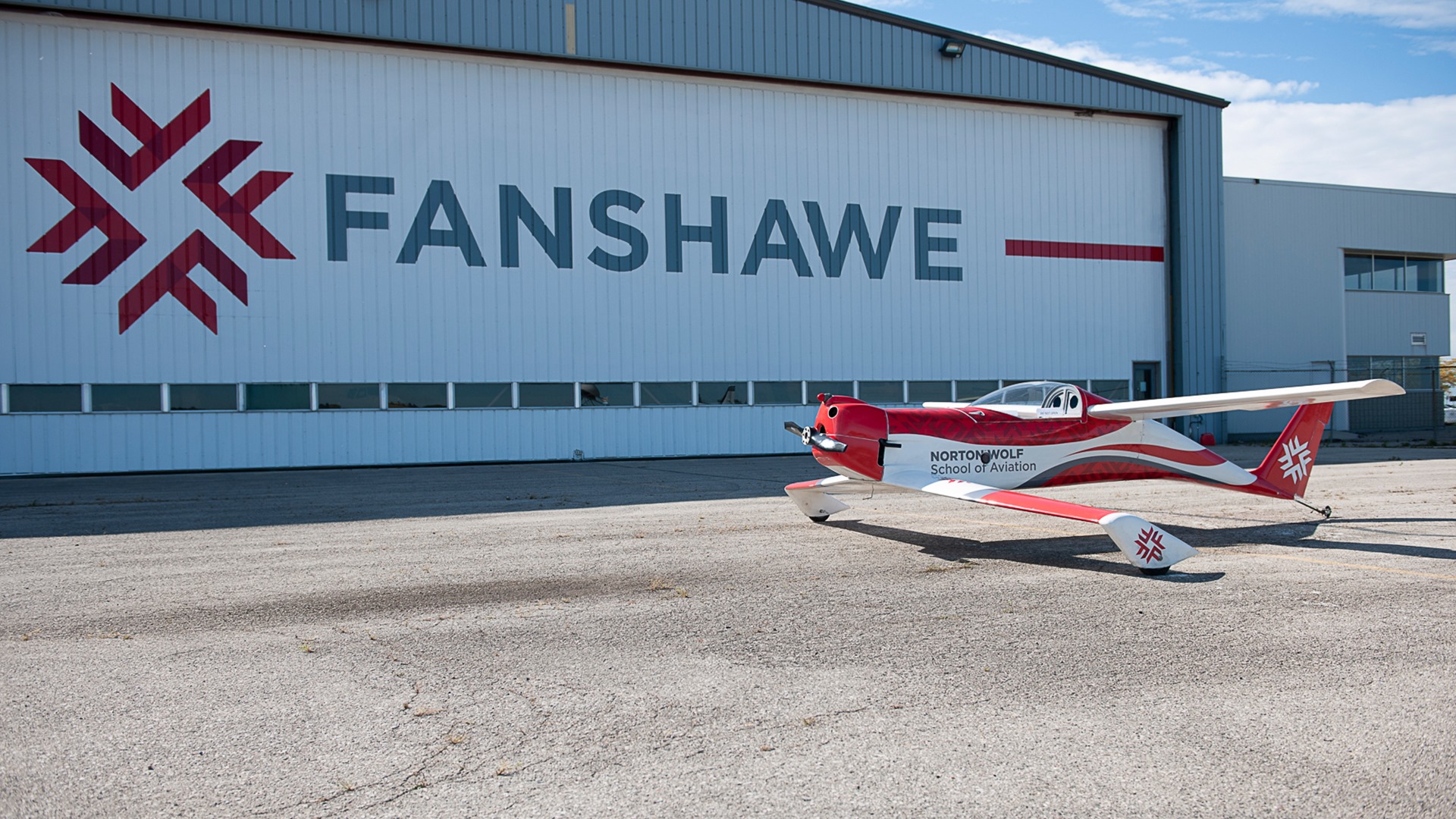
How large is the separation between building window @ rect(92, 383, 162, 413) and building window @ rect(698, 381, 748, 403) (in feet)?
38.7

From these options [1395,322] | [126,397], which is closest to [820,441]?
[126,397]

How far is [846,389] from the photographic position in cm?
2355

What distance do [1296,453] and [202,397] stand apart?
1968 cm

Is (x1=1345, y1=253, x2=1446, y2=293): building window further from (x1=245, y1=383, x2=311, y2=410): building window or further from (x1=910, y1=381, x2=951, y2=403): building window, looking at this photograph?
(x1=245, y1=383, x2=311, y2=410): building window

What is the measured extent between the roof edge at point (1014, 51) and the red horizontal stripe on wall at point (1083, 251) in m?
4.49

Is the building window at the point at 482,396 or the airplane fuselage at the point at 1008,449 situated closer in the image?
the airplane fuselage at the point at 1008,449

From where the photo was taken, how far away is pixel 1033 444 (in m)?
9.39

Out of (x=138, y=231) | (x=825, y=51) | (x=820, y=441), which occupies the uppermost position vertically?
(x=825, y=51)

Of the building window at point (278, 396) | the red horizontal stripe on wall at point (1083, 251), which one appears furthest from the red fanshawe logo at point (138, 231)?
the red horizontal stripe on wall at point (1083, 251)

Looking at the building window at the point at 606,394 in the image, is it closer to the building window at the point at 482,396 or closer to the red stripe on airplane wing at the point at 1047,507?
the building window at the point at 482,396

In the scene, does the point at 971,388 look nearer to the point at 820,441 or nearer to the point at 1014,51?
the point at 1014,51

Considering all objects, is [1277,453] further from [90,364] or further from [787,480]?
[90,364]

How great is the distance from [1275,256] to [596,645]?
1222 inches

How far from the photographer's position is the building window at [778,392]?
23.0m
